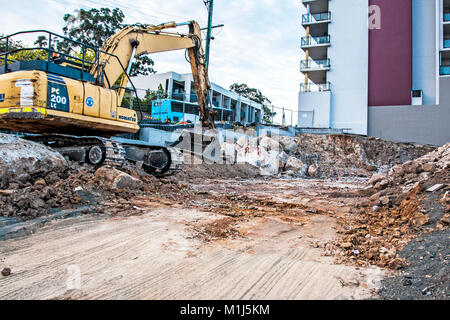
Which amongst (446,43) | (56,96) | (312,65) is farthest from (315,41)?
(56,96)

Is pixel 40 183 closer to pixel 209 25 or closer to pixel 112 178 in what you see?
pixel 112 178

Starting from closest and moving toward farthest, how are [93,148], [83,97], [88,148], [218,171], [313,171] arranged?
[83,97], [93,148], [88,148], [218,171], [313,171]

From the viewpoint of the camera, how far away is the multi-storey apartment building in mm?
26703

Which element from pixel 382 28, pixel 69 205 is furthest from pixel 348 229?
pixel 382 28

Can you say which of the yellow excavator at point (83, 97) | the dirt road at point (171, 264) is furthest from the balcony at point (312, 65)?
the dirt road at point (171, 264)

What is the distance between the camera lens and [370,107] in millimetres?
28750

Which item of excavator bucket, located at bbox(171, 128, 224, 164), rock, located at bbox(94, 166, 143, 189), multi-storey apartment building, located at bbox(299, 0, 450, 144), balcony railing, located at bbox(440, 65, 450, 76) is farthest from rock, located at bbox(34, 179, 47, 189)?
balcony railing, located at bbox(440, 65, 450, 76)

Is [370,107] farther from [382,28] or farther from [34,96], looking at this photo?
[34,96]

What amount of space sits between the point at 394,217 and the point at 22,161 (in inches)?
265

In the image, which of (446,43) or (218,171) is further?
(446,43)

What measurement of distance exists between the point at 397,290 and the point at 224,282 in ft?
4.82

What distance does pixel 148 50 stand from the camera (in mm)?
10422

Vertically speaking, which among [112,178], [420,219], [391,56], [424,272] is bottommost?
[424,272]
